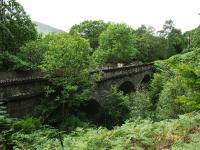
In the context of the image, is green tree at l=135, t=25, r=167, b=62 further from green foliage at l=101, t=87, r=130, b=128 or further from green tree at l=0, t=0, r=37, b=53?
green foliage at l=101, t=87, r=130, b=128

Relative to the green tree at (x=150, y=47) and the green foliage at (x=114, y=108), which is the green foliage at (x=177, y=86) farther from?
the green tree at (x=150, y=47)

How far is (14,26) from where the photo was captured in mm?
39250

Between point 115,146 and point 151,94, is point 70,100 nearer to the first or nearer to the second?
point 151,94

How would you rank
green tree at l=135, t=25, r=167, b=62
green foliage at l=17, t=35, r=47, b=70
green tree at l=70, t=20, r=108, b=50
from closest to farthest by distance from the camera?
green foliage at l=17, t=35, r=47, b=70
green tree at l=135, t=25, r=167, b=62
green tree at l=70, t=20, r=108, b=50

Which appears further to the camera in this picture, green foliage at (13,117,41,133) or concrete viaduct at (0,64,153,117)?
concrete viaduct at (0,64,153,117)

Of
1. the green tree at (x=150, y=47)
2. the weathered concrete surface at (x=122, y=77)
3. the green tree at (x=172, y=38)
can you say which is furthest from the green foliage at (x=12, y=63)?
the green tree at (x=172, y=38)

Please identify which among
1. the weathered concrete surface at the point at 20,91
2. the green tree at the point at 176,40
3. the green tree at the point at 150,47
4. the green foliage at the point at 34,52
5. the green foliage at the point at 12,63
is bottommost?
the weathered concrete surface at the point at 20,91

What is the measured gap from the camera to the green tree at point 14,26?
123ft

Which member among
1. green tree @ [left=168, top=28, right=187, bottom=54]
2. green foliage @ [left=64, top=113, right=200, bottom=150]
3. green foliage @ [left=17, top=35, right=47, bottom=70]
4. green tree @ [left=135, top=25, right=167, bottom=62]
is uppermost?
green tree @ [left=168, top=28, right=187, bottom=54]

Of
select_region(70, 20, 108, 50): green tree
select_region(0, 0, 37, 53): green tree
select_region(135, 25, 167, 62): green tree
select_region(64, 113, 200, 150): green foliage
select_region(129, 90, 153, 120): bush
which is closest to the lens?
select_region(64, 113, 200, 150): green foliage

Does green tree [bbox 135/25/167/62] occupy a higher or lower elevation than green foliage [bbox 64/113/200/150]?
higher

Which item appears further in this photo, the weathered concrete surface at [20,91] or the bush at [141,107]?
the bush at [141,107]

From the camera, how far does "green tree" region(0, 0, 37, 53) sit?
123 ft

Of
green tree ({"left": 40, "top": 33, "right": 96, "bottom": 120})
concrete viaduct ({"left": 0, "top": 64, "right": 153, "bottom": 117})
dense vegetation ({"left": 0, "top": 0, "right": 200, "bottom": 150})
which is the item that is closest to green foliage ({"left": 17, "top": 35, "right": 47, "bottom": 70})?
dense vegetation ({"left": 0, "top": 0, "right": 200, "bottom": 150})
